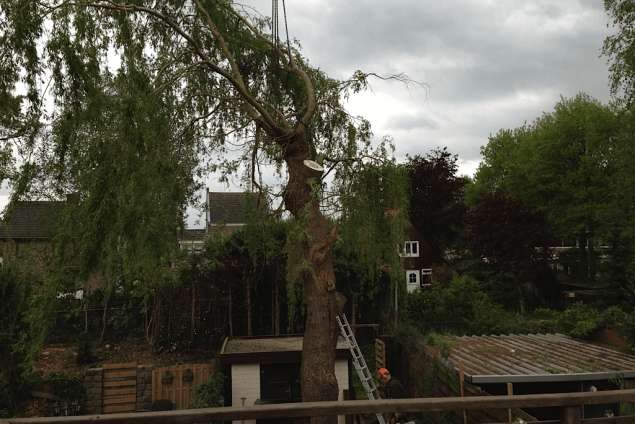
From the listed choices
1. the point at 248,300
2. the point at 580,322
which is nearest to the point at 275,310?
the point at 248,300

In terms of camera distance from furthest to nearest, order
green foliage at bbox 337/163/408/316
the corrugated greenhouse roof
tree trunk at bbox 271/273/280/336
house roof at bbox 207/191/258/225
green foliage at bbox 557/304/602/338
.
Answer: tree trunk at bbox 271/273/280/336, green foliage at bbox 557/304/602/338, the corrugated greenhouse roof, house roof at bbox 207/191/258/225, green foliage at bbox 337/163/408/316

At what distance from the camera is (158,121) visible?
550 cm

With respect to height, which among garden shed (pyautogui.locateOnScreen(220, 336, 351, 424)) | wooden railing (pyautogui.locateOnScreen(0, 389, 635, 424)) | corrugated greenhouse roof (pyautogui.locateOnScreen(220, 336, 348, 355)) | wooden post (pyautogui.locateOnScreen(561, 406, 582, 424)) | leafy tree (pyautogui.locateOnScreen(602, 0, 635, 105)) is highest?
leafy tree (pyautogui.locateOnScreen(602, 0, 635, 105))

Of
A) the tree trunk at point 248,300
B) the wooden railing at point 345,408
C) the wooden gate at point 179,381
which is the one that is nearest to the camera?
the wooden railing at point 345,408

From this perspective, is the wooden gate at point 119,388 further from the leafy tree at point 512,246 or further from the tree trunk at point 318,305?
the leafy tree at point 512,246

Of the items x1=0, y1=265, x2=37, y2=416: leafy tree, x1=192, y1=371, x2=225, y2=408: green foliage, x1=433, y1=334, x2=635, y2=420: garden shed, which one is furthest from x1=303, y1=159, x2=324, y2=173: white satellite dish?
x1=0, y1=265, x2=37, y2=416: leafy tree

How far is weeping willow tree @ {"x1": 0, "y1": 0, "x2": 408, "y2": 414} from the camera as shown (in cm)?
511

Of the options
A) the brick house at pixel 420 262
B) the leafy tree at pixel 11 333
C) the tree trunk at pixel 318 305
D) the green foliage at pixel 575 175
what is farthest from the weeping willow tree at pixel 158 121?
the brick house at pixel 420 262

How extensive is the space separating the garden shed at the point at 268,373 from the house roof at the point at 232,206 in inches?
113

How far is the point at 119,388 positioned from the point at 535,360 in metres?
9.79

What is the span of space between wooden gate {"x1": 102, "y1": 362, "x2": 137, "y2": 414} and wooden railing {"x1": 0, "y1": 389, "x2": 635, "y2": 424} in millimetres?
10277

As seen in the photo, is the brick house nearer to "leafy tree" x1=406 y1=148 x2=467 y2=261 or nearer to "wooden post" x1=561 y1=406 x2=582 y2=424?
"leafy tree" x1=406 y1=148 x2=467 y2=261

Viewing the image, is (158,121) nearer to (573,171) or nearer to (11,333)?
(11,333)

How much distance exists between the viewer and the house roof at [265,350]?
9477 millimetres
